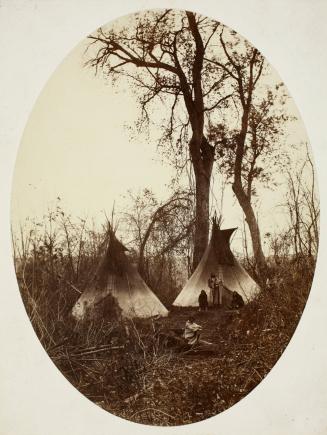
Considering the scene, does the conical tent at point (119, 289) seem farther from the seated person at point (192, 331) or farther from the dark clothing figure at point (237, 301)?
the dark clothing figure at point (237, 301)

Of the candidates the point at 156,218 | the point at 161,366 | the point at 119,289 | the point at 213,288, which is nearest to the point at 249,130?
the point at 156,218

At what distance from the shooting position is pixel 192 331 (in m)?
2.57

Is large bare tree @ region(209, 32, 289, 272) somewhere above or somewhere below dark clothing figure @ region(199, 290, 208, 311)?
above

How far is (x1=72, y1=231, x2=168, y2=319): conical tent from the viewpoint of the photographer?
2.56 m

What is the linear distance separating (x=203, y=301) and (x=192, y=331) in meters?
0.18

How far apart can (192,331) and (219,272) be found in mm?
357

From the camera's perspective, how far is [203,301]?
2576mm

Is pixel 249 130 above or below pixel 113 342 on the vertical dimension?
above

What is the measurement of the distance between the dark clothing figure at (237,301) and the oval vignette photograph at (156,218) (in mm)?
18

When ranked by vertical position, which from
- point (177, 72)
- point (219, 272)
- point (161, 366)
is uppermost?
point (177, 72)

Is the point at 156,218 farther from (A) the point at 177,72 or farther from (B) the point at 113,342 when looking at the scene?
(A) the point at 177,72

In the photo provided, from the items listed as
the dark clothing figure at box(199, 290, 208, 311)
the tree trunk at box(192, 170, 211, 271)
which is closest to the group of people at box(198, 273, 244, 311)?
the dark clothing figure at box(199, 290, 208, 311)

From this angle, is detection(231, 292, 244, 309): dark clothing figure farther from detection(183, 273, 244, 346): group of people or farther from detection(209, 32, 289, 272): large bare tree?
detection(209, 32, 289, 272): large bare tree

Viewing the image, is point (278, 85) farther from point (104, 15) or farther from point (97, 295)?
point (97, 295)
